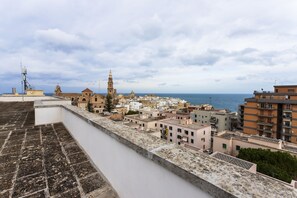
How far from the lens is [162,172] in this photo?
3.67ft

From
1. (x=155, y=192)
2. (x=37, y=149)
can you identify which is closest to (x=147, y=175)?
(x=155, y=192)

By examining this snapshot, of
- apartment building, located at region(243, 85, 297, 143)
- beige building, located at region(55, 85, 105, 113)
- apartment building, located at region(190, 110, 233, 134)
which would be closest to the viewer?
apartment building, located at region(243, 85, 297, 143)

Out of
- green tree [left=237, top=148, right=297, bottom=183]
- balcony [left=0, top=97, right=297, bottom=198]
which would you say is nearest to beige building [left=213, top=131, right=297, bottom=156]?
green tree [left=237, top=148, right=297, bottom=183]

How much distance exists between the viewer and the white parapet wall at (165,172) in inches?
31.0

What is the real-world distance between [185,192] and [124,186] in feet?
2.87

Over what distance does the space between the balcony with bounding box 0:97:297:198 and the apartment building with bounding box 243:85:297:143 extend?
3142cm

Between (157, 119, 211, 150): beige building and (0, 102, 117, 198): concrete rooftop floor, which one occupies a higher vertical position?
(0, 102, 117, 198): concrete rooftop floor

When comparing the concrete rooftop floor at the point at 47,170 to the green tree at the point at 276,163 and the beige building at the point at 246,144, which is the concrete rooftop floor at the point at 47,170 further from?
the beige building at the point at 246,144

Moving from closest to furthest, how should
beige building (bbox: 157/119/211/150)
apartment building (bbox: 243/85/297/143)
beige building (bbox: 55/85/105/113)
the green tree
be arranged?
1. the green tree
2. beige building (bbox: 157/119/211/150)
3. apartment building (bbox: 243/85/297/143)
4. beige building (bbox: 55/85/105/113)

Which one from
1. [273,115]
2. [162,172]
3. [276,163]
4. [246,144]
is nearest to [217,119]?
[273,115]

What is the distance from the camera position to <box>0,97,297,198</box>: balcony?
792 mm

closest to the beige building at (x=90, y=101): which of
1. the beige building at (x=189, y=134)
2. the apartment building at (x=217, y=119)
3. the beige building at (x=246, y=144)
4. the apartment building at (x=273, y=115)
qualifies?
the beige building at (x=189, y=134)

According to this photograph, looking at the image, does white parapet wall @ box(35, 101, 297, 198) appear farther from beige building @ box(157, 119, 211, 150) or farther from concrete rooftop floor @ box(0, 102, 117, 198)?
beige building @ box(157, 119, 211, 150)

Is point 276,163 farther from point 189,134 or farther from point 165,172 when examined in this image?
point 165,172
